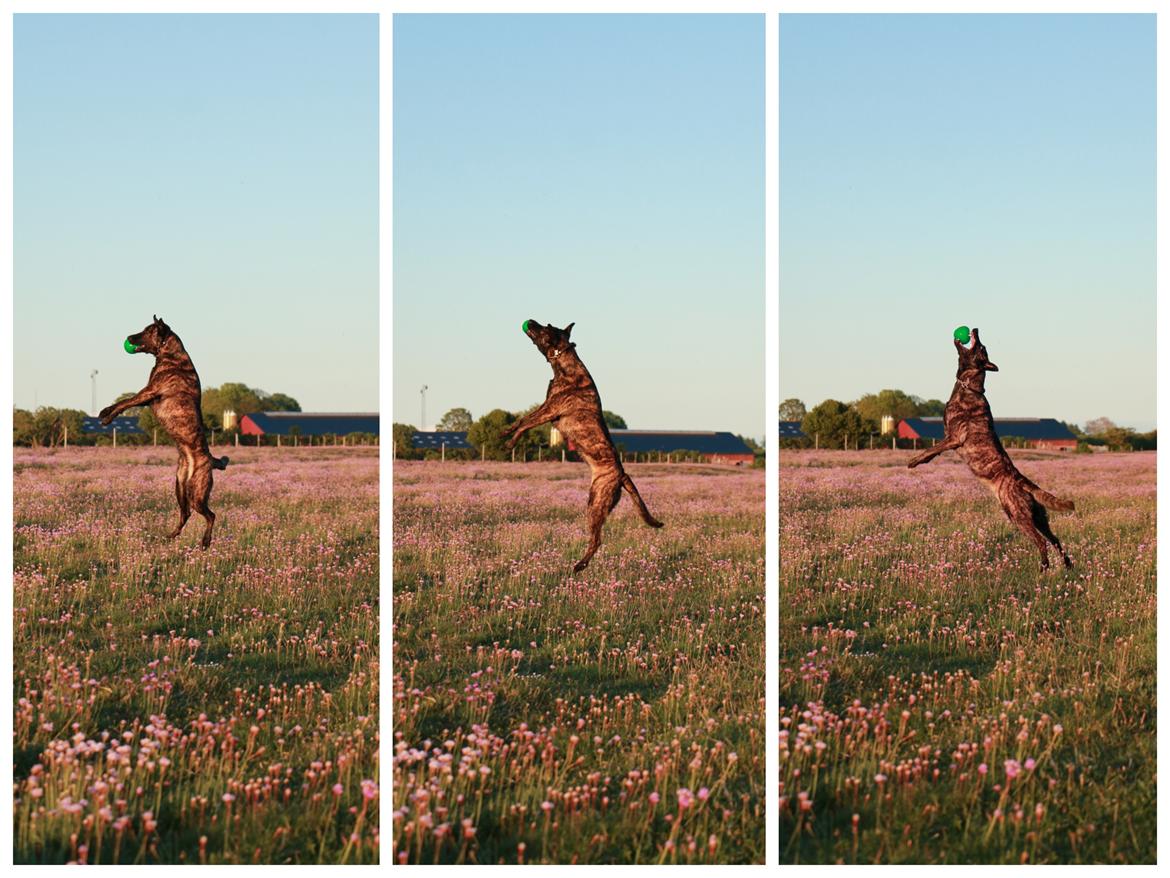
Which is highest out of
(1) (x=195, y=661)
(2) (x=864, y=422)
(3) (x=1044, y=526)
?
(2) (x=864, y=422)

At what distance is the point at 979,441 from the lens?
17.8 feet

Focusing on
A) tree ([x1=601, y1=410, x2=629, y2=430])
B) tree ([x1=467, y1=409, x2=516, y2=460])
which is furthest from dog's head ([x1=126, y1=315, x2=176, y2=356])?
tree ([x1=601, y1=410, x2=629, y2=430])

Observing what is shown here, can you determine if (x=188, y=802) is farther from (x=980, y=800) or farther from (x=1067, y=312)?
(x=1067, y=312)

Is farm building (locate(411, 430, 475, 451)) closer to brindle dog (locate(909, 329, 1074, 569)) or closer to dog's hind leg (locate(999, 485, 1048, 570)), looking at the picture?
brindle dog (locate(909, 329, 1074, 569))

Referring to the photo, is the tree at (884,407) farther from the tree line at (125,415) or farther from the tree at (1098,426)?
the tree line at (125,415)

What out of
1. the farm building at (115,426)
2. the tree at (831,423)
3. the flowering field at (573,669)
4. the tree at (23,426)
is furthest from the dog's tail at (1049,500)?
the tree at (23,426)

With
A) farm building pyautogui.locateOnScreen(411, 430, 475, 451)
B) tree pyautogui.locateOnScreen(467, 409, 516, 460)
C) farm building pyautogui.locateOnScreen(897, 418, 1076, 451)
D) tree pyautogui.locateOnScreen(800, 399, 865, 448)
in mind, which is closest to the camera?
tree pyautogui.locateOnScreen(467, 409, 516, 460)

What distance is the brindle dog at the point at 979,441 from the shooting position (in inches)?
214

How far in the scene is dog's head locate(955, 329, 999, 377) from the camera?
5.43 metres

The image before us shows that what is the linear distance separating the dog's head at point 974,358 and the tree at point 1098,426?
2.63 feet

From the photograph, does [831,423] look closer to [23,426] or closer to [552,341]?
[552,341]

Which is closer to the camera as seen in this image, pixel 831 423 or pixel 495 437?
pixel 495 437

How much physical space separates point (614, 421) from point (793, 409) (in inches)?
43.2

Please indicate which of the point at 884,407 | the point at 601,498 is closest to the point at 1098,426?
the point at 884,407
